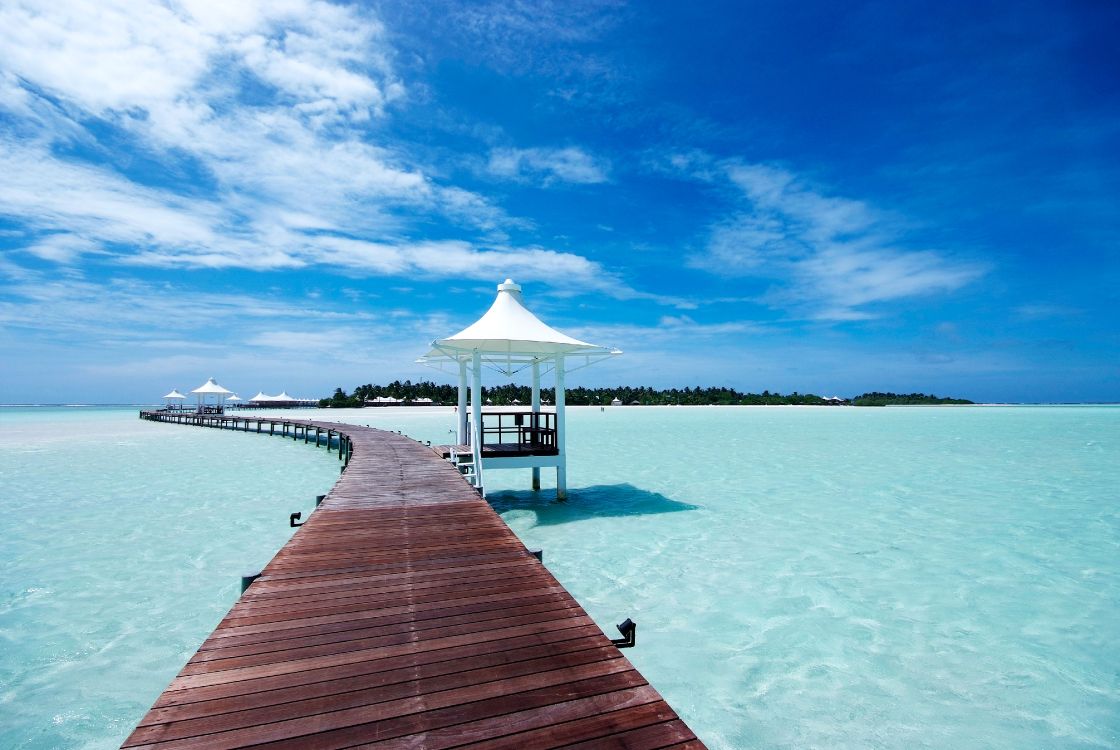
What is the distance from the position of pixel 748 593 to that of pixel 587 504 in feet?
17.6

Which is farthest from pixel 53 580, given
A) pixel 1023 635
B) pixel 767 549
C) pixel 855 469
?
pixel 855 469

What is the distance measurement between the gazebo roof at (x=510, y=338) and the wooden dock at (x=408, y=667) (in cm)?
536

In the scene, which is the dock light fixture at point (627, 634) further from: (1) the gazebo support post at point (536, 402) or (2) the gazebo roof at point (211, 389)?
(2) the gazebo roof at point (211, 389)

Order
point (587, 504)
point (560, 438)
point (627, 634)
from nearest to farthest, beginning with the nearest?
1. point (627, 634)
2. point (560, 438)
3. point (587, 504)

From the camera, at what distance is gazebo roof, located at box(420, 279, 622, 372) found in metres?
10.3

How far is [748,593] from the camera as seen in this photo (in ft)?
22.4

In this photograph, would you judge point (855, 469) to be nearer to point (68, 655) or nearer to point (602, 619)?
point (602, 619)

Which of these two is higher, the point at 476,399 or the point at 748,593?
the point at 476,399

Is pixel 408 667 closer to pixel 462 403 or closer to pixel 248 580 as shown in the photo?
pixel 248 580

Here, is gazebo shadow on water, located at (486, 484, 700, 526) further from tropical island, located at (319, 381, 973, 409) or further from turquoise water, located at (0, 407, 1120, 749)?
tropical island, located at (319, 381, 973, 409)

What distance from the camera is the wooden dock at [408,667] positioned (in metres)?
2.45

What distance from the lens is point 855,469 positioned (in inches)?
716

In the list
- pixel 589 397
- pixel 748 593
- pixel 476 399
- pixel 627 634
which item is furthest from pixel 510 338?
pixel 589 397

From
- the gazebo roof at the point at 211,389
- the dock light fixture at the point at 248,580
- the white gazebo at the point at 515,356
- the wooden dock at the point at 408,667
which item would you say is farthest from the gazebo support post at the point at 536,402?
the gazebo roof at the point at 211,389
